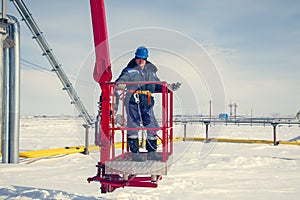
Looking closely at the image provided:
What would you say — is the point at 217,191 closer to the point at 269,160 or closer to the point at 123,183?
the point at 123,183

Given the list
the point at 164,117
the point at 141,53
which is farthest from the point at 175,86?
the point at 141,53

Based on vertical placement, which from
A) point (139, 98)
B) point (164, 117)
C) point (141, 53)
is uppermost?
point (141, 53)

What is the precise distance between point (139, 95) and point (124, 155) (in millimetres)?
1062

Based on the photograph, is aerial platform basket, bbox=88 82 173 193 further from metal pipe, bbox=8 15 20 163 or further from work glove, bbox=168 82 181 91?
metal pipe, bbox=8 15 20 163

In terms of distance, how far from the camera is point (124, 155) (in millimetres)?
5027

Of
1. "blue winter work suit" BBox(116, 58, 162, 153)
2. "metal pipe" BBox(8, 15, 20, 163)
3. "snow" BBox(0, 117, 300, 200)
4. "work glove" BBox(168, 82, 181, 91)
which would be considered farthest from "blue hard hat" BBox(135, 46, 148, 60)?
"metal pipe" BBox(8, 15, 20, 163)

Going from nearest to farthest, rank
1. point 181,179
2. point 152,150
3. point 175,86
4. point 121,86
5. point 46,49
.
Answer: point 121,86 → point 175,86 → point 152,150 → point 181,179 → point 46,49

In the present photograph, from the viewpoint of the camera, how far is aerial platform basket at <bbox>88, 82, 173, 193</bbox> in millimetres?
4254

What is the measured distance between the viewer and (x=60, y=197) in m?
6.16

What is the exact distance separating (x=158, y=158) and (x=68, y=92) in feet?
32.3

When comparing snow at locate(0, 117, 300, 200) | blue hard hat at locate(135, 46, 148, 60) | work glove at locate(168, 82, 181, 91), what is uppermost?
blue hard hat at locate(135, 46, 148, 60)

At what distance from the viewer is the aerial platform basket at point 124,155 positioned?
4254 mm

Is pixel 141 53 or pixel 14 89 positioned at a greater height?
pixel 141 53

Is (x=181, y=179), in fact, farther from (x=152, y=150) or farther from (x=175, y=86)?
(x=175, y=86)
